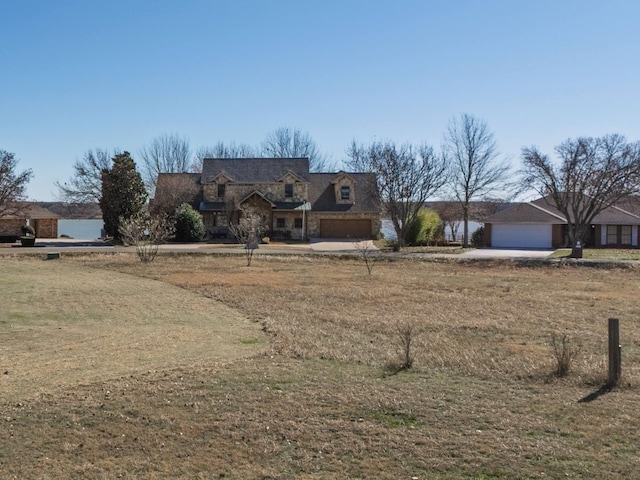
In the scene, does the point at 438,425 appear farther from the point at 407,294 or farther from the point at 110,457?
the point at 407,294

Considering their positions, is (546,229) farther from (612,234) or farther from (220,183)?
(220,183)

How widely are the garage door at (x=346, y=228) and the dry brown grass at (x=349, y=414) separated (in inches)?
1422

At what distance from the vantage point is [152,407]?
6.00m

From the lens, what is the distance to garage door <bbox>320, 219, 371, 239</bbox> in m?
48.0

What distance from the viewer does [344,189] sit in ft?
159

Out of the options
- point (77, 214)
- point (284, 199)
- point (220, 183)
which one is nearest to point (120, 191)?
point (220, 183)

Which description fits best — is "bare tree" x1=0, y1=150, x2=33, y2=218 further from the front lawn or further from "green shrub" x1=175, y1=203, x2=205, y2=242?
the front lawn

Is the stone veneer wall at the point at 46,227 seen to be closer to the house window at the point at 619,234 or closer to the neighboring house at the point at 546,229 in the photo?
the neighboring house at the point at 546,229

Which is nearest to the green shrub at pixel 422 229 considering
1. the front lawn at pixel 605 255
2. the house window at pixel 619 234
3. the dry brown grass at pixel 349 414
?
the front lawn at pixel 605 255

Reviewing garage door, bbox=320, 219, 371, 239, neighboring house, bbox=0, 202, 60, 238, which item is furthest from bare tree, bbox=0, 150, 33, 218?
garage door, bbox=320, 219, 371, 239

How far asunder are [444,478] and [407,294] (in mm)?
12870

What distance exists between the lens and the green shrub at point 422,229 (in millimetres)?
44634

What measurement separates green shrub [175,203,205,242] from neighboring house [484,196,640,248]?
75.3ft

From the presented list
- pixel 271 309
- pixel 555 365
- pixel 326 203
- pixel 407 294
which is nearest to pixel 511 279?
pixel 407 294
